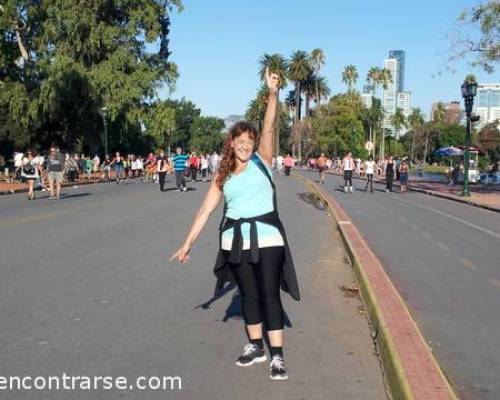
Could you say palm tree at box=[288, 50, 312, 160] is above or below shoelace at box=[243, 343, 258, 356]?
above

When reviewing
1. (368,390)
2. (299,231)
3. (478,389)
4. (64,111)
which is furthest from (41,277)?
(64,111)

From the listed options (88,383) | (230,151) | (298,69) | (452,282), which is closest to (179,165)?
(452,282)

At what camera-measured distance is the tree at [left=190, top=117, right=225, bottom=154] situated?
498ft

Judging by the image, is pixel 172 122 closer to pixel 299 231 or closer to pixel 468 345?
pixel 299 231

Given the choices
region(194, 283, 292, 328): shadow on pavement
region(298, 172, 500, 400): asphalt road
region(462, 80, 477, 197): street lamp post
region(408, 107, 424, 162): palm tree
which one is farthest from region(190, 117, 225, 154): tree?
region(194, 283, 292, 328): shadow on pavement

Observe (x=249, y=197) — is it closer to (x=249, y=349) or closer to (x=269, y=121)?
(x=269, y=121)

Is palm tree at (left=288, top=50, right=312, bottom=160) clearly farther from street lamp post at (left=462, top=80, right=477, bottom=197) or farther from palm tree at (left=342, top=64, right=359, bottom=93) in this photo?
street lamp post at (left=462, top=80, right=477, bottom=197)

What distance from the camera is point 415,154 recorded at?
140750 mm

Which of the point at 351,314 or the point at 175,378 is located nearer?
the point at 175,378

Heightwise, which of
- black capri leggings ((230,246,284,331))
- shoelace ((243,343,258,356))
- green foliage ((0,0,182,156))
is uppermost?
green foliage ((0,0,182,156))

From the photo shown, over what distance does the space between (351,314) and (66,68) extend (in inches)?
1456

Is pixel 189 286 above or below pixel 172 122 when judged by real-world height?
below

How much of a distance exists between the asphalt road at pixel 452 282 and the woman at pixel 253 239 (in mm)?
1349

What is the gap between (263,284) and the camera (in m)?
4.47
